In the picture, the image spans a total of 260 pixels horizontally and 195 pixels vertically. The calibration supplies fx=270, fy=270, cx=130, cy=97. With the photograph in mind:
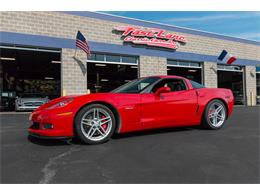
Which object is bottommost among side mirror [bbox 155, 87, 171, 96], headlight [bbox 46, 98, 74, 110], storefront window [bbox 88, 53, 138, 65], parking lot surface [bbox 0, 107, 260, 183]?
parking lot surface [bbox 0, 107, 260, 183]

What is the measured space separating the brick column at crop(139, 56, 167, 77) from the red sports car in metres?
10.8

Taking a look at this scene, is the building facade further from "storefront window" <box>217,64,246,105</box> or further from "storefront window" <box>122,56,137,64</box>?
"storefront window" <box>217,64,246,105</box>

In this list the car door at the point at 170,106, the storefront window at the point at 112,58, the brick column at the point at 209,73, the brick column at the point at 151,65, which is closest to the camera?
the car door at the point at 170,106

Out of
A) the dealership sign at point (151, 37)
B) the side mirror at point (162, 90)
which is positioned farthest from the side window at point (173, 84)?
the dealership sign at point (151, 37)

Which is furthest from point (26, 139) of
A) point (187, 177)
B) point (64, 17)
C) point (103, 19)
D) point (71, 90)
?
point (103, 19)

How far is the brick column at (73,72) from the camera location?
46.5 feet

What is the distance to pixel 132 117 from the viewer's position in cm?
489

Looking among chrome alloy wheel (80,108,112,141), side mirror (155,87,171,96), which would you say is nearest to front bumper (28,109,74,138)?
chrome alloy wheel (80,108,112,141)

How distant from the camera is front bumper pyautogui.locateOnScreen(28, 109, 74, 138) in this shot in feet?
14.0

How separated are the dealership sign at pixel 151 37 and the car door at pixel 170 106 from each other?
1088 centimetres

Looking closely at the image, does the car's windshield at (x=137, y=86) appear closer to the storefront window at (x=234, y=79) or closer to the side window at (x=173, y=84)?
the side window at (x=173, y=84)

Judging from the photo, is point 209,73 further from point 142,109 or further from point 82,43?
point 142,109

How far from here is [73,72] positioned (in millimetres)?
14453

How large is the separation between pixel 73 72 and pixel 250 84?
15644 millimetres
